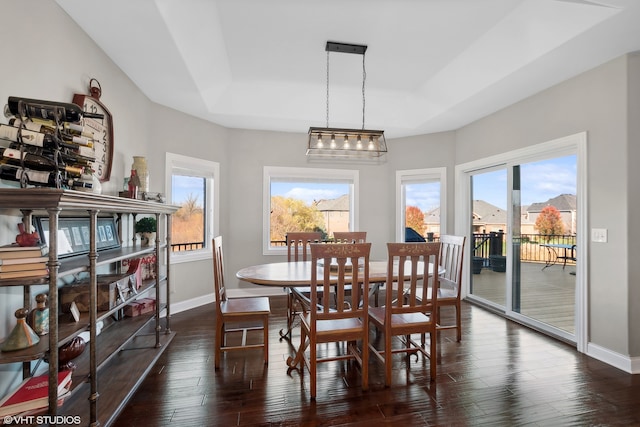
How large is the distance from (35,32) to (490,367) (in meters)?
4.18

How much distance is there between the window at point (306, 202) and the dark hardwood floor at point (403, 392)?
86.5 inches

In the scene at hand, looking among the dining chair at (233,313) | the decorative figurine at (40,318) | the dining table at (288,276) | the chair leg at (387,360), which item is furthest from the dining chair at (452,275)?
the decorative figurine at (40,318)

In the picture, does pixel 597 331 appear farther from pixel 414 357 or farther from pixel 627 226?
pixel 414 357

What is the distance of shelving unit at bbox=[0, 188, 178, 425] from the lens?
4.23 feet

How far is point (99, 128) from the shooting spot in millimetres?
2447

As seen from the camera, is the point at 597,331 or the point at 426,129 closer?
the point at 597,331

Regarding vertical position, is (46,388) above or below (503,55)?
below

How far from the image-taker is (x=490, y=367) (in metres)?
2.50

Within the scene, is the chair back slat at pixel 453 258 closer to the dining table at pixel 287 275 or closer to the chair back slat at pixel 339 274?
the dining table at pixel 287 275

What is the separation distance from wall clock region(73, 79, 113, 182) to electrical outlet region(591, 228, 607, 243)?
4.57 m

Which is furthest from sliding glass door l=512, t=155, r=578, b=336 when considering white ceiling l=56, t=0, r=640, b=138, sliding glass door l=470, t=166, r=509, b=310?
white ceiling l=56, t=0, r=640, b=138

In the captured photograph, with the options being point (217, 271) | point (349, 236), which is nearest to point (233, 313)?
point (217, 271)

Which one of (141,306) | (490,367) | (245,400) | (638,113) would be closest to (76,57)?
(141,306)

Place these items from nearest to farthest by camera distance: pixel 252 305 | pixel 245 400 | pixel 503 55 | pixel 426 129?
pixel 245 400 → pixel 252 305 → pixel 503 55 → pixel 426 129
